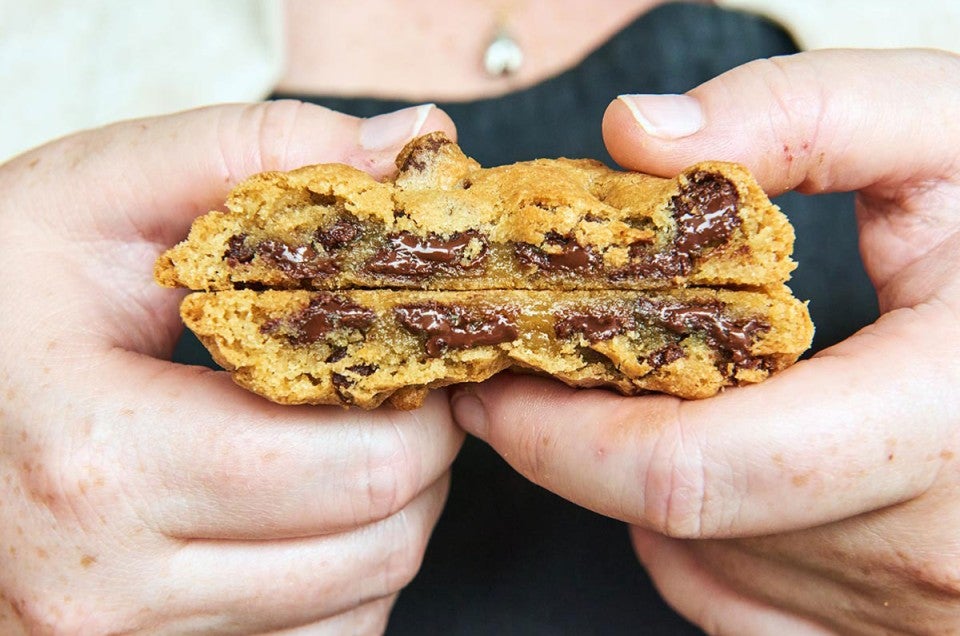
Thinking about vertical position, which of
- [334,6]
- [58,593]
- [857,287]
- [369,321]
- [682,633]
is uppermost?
[334,6]

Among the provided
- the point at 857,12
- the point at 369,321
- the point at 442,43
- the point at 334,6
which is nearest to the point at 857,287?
the point at 857,12

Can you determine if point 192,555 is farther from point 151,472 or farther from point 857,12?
point 857,12

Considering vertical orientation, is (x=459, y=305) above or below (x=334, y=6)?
below

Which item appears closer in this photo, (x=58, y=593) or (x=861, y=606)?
(x=58, y=593)

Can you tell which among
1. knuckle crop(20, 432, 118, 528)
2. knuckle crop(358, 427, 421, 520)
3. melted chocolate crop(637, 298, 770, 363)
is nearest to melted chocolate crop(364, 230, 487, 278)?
melted chocolate crop(637, 298, 770, 363)

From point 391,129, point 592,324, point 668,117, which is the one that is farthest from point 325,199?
point 668,117

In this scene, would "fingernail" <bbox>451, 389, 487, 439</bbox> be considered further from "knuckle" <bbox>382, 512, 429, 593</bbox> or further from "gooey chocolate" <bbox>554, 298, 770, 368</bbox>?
"gooey chocolate" <bbox>554, 298, 770, 368</bbox>
